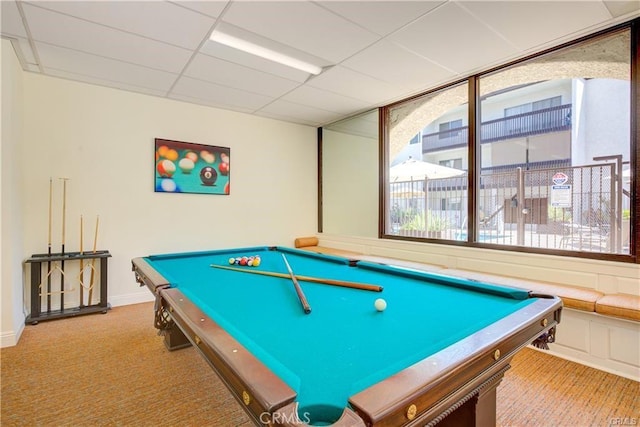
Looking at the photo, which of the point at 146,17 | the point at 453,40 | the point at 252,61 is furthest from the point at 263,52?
the point at 453,40

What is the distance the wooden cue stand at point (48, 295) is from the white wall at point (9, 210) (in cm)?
22

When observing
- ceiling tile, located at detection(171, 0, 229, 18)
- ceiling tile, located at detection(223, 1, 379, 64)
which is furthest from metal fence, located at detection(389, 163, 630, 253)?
ceiling tile, located at detection(171, 0, 229, 18)

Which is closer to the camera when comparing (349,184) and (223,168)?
(223,168)

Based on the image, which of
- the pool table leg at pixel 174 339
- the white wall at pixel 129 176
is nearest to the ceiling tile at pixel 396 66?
the white wall at pixel 129 176

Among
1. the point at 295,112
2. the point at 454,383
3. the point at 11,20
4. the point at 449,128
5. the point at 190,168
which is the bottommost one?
the point at 454,383

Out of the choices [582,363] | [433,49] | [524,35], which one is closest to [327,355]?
[582,363]

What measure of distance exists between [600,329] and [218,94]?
435 cm

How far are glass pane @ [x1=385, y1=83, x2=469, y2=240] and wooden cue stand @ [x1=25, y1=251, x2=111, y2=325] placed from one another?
3.55m

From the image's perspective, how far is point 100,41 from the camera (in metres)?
2.60

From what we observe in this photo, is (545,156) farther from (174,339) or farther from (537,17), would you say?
(174,339)

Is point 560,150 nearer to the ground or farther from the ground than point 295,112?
nearer to the ground

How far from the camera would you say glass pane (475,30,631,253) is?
253 cm

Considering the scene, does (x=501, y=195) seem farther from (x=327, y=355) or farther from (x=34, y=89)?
(x=34, y=89)

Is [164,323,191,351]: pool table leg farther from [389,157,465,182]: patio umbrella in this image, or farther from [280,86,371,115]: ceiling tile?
[389,157,465,182]: patio umbrella
